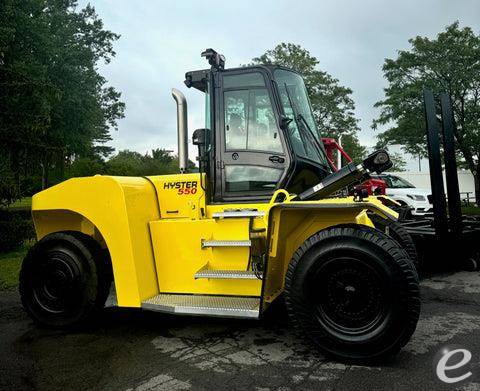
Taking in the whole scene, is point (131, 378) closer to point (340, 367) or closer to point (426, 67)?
point (340, 367)

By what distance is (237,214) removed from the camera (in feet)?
13.8

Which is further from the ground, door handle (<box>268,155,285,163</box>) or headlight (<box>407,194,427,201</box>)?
door handle (<box>268,155,285,163</box>)

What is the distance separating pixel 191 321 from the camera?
4.76 m

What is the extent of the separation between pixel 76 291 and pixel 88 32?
24.0 meters

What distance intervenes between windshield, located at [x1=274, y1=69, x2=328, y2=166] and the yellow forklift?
15 mm

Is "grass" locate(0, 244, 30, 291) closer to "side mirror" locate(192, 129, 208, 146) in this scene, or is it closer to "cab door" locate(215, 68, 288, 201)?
"side mirror" locate(192, 129, 208, 146)

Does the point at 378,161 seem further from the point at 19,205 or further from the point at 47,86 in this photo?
the point at 19,205

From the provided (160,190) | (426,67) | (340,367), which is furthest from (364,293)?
(426,67)

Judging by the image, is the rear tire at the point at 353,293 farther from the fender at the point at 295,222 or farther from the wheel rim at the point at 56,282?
the wheel rim at the point at 56,282

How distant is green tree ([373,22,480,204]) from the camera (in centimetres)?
2092

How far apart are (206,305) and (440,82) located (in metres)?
21.2

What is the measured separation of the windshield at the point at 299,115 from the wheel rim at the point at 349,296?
4.32ft

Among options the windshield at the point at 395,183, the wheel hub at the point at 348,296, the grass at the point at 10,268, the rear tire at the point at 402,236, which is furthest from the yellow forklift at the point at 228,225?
the windshield at the point at 395,183

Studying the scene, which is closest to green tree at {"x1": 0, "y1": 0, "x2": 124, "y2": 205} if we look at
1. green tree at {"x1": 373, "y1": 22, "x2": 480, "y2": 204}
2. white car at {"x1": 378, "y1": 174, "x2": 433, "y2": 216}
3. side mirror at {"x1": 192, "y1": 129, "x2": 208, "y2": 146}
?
side mirror at {"x1": 192, "y1": 129, "x2": 208, "y2": 146}
